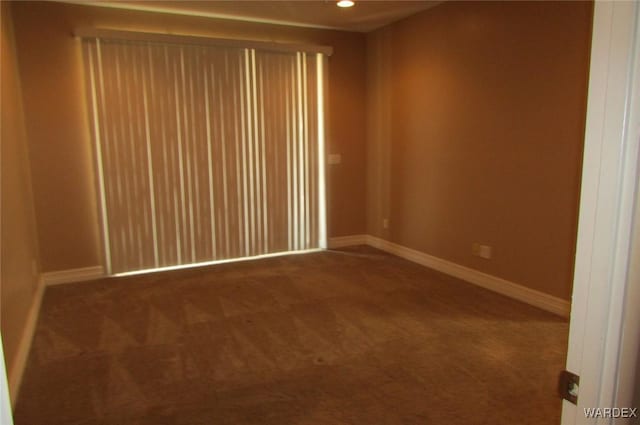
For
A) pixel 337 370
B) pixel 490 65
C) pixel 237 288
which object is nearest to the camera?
pixel 337 370

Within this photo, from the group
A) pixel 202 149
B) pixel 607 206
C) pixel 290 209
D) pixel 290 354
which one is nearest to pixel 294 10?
pixel 202 149

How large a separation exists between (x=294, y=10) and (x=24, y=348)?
3.55 metres

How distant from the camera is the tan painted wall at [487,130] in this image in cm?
317

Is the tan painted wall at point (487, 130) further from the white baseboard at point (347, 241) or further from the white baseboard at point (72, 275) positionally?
the white baseboard at point (72, 275)

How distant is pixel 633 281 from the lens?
0.68 m

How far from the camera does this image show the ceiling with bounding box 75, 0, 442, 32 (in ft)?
13.1

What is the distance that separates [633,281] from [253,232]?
441 cm

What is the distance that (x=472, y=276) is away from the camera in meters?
A: 4.04

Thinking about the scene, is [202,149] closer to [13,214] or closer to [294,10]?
[294,10]

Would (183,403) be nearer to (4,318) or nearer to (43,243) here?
(4,318)

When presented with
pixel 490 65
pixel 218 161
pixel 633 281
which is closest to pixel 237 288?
pixel 218 161

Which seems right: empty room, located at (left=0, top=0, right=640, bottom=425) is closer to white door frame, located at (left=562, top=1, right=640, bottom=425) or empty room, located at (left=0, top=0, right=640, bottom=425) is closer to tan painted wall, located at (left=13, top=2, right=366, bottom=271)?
tan painted wall, located at (left=13, top=2, right=366, bottom=271)

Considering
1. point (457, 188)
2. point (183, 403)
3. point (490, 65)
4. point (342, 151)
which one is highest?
point (490, 65)

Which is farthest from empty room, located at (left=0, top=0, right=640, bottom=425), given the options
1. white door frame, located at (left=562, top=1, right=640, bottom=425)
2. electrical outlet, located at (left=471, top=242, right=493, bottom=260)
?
white door frame, located at (left=562, top=1, right=640, bottom=425)
